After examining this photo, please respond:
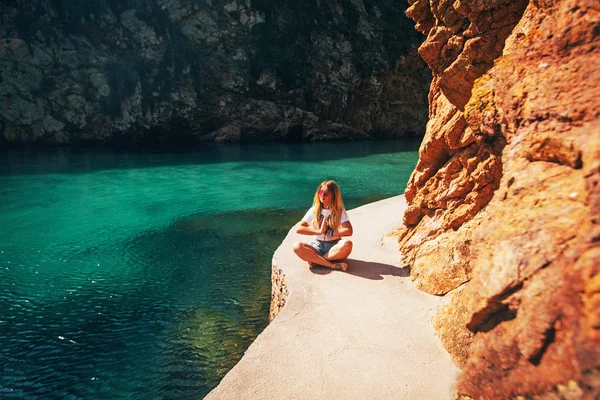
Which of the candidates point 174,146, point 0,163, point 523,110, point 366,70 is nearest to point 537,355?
point 523,110

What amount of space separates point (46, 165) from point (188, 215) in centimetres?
1492

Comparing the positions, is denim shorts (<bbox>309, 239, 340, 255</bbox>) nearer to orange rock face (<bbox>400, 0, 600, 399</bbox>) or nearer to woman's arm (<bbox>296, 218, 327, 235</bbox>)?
→ woman's arm (<bbox>296, 218, 327, 235</bbox>)

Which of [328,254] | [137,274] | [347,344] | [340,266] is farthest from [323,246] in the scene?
[137,274]

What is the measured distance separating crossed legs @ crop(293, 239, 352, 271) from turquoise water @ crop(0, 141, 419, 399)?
1.44m

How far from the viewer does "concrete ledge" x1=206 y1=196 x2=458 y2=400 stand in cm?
370

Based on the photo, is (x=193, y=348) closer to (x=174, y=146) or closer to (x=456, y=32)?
(x=456, y=32)

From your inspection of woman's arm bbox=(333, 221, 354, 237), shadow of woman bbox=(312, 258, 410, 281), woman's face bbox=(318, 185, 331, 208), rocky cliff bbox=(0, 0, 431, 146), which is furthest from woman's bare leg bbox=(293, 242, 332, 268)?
rocky cliff bbox=(0, 0, 431, 146)

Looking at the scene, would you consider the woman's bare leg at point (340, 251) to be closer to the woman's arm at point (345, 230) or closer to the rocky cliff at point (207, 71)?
the woman's arm at point (345, 230)

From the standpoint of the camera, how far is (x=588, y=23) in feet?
8.32

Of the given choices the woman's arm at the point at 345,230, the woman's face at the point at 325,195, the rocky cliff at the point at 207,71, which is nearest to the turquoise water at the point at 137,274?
the woman's arm at the point at 345,230

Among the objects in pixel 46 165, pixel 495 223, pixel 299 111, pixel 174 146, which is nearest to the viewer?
pixel 495 223

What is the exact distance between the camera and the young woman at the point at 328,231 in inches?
243

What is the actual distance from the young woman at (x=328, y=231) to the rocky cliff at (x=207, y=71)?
32513 millimetres

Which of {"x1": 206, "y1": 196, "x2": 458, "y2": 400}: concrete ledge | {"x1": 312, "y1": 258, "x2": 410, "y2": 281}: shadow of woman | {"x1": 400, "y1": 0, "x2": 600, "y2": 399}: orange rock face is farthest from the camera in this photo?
{"x1": 312, "y1": 258, "x2": 410, "y2": 281}: shadow of woman
